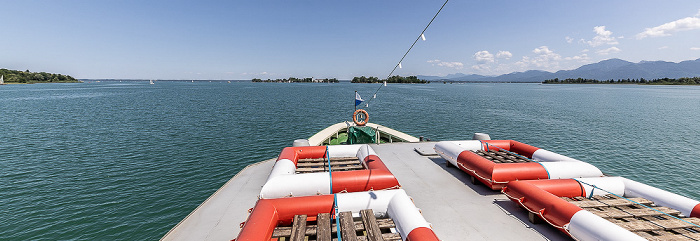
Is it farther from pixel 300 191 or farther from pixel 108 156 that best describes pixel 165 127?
pixel 300 191

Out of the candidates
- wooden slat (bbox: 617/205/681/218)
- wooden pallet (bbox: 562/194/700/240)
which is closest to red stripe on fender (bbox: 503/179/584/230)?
wooden pallet (bbox: 562/194/700/240)

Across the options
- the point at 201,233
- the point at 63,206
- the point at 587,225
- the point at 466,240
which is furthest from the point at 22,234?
the point at 587,225

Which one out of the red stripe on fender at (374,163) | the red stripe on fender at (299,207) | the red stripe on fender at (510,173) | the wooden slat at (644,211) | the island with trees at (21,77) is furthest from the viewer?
the island with trees at (21,77)

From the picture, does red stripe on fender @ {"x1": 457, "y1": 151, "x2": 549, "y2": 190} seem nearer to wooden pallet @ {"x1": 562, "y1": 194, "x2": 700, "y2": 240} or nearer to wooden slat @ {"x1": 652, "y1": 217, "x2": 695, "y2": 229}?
wooden pallet @ {"x1": 562, "y1": 194, "x2": 700, "y2": 240}

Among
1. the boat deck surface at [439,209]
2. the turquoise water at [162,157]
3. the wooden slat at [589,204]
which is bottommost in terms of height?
the turquoise water at [162,157]

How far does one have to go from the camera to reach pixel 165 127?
95.0 feet

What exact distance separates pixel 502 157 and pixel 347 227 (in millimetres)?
8505

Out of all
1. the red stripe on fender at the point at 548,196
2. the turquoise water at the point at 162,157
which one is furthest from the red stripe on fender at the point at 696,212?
the turquoise water at the point at 162,157

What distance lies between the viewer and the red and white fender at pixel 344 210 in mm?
4957

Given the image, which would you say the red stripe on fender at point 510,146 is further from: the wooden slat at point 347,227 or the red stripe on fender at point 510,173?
the wooden slat at point 347,227

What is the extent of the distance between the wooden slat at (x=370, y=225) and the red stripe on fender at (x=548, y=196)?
4353mm

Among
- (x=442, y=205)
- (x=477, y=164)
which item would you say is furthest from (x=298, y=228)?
(x=477, y=164)

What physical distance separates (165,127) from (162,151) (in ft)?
38.6

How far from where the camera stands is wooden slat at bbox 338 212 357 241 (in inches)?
197
